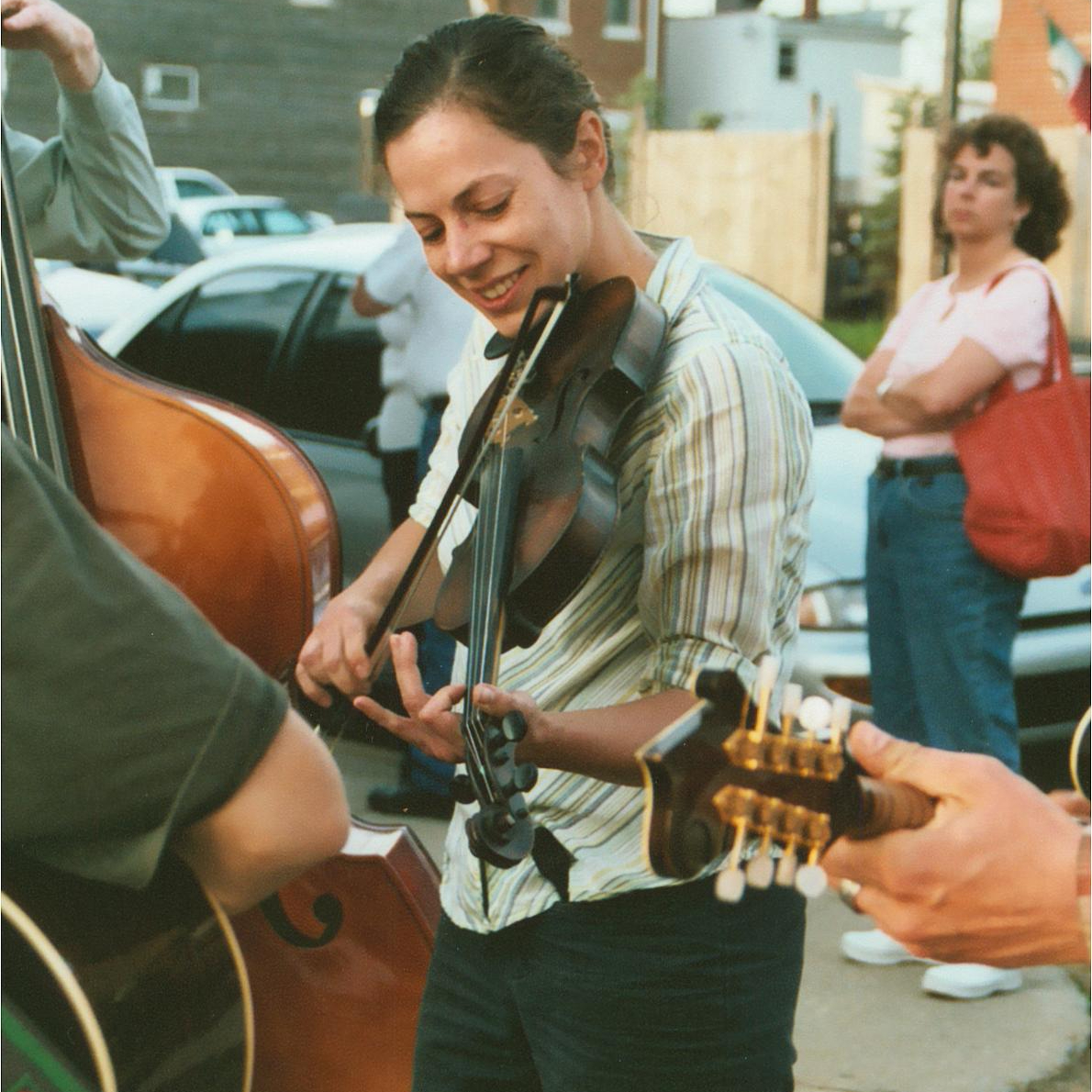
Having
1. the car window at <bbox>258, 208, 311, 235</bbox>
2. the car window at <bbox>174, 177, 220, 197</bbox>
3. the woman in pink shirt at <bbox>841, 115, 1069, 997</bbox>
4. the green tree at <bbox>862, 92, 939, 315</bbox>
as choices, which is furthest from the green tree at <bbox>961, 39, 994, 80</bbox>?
the woman in pink shirt at <bbox>841, 115, 1069, 997</bbox>

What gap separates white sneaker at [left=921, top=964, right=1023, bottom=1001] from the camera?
11.2 feet

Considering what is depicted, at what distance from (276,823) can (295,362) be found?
3861mm

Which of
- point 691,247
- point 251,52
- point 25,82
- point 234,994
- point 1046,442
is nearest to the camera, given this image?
point 234,994

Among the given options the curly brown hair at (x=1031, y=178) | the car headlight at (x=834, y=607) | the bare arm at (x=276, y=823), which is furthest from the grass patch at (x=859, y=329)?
the bare arm at (x=276, y=823)

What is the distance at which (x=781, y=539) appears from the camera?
156cm

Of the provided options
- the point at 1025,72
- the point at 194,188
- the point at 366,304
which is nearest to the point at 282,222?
the point at 194,188

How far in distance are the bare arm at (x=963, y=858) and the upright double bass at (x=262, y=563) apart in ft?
2.70

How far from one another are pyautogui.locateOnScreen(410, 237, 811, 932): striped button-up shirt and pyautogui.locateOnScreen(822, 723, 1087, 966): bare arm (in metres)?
0.28

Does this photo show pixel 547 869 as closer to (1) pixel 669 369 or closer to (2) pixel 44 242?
(1) pixel 669 369

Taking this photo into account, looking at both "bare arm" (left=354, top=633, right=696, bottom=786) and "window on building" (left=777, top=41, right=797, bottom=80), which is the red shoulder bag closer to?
"bare arm" (left=354, top=633, right=696, bottom=786)

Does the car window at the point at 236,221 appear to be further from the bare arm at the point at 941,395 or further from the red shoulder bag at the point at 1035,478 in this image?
the red shoulder bag at the point at 1035,478

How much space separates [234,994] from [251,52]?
907 inches

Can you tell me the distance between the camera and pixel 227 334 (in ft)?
16.3

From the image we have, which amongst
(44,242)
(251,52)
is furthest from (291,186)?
(44,242)
